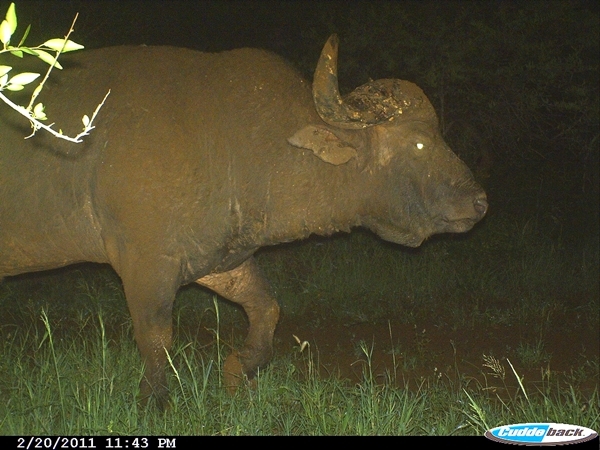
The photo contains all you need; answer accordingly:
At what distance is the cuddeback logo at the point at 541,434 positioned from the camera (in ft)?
12.3

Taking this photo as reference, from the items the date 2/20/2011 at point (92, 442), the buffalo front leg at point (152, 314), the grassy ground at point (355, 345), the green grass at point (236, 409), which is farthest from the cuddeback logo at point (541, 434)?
the buffalo front leg at point (152, 314)

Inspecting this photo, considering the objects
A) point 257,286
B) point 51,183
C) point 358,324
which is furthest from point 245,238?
point 358,324

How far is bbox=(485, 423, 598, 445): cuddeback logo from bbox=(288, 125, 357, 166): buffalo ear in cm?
222

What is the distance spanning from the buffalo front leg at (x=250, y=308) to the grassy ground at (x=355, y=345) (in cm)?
14

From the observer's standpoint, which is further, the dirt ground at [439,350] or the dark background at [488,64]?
the dark background at [488,64]

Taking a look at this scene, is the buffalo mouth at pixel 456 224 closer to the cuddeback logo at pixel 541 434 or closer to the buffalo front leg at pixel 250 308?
the buffalo front leg at pixel 250 308

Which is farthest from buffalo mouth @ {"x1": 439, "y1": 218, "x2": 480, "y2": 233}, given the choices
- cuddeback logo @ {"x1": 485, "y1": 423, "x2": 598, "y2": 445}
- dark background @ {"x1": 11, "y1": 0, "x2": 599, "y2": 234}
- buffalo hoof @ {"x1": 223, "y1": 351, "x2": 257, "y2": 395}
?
dark background @ {"x1": 11, "y1": 0, "x2": 599, "y2": 234}

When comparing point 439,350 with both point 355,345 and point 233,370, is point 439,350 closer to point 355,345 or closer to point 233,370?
point 355,345

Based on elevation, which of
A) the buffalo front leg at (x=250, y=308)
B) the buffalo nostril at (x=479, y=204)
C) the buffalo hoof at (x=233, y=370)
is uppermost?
the buffalo nostril at (x=479, y=204)

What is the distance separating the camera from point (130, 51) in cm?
612

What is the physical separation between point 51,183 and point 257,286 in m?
1.63

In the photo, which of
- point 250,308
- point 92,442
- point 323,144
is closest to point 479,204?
point 323,144

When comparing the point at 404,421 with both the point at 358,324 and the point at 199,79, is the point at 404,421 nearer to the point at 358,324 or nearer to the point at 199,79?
the point at 199,79

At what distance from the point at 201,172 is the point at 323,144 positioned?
Answer: 0.78 meters
